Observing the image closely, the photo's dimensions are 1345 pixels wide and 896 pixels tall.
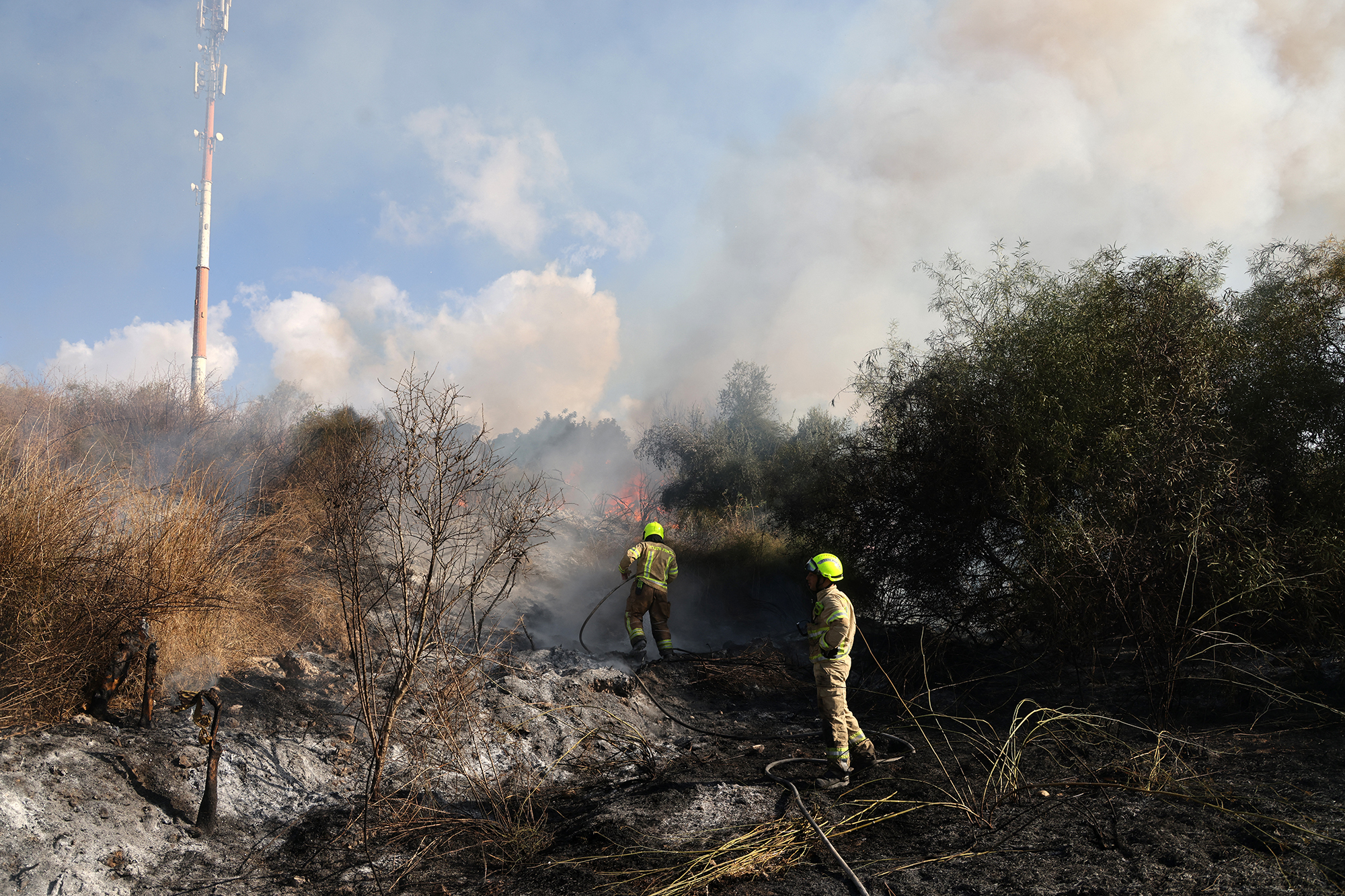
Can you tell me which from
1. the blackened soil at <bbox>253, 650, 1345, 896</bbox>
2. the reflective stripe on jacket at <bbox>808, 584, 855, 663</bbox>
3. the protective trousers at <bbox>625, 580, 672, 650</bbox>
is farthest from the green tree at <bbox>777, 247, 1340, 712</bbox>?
the protective trousers at <bbox>625, 580, 672, 650</bbox>

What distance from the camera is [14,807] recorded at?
4.31 metres

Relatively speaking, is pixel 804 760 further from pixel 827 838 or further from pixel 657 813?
pixel 827 838

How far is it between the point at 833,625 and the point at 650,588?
5413 mm

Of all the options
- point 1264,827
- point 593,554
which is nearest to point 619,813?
point 1264,827

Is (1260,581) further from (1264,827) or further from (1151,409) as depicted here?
(1264,827)

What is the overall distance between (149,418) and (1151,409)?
1819 cm

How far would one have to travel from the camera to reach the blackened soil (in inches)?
167

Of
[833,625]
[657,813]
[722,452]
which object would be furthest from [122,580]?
[722,452]

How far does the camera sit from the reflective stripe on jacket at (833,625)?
22.3 feet

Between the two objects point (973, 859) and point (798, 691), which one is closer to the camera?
point (973, 859)

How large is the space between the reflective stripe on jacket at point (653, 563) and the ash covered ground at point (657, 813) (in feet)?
13.3

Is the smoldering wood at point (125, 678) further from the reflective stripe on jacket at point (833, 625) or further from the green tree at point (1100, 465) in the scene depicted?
the green tree at point (1100, 465)

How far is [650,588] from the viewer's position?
1184 cm

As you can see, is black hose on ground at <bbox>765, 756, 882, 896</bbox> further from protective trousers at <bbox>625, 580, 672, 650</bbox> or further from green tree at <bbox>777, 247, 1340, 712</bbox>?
protective trousers at <bbox>625, 580, 672, 650</bbox>
